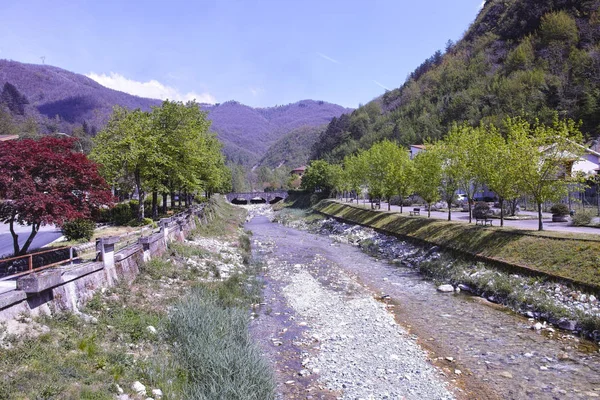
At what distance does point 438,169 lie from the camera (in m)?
34.4

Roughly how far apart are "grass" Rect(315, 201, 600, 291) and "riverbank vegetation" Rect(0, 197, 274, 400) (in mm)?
15530

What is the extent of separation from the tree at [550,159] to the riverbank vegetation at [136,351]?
66.9 ft

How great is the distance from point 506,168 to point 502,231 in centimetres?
442

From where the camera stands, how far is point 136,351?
1107 cm

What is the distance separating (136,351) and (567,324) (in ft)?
53.8

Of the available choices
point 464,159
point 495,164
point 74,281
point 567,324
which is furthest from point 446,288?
point 74,281

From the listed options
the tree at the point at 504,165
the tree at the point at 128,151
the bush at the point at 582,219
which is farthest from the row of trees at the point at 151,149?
the bush at the point at 582,219

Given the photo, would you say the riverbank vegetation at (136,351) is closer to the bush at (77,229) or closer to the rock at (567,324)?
the bush at (77,229)

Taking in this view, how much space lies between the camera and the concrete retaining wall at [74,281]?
1002 cm

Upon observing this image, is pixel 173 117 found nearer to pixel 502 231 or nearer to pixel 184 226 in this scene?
pixel 184 226

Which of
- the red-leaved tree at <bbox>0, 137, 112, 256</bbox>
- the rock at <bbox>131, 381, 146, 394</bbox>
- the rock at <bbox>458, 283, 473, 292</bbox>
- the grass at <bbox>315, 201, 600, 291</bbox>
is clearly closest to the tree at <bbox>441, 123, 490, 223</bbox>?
the grass at <bbox>315, 201, 600, 291</bbox>

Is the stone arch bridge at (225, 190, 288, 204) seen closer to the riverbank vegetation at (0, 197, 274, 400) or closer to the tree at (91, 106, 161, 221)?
the tree at (91, 106, 161, 221)

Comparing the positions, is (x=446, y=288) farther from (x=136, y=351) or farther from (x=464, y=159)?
(x=136, y=351)

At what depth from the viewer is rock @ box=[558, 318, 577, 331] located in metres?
15.0
